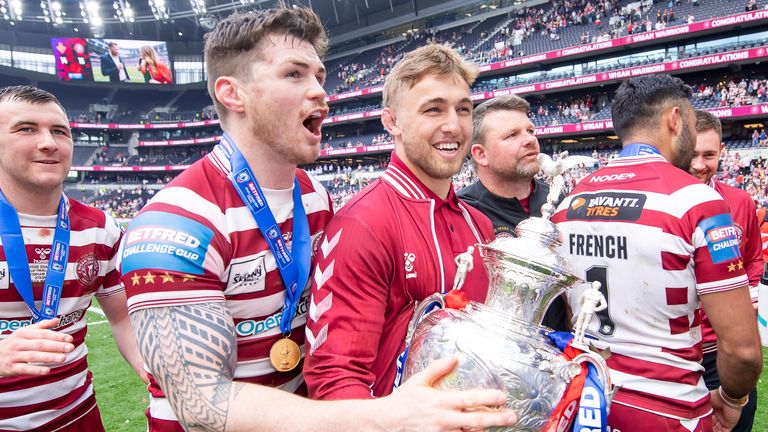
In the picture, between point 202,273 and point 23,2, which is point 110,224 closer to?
point 202,273

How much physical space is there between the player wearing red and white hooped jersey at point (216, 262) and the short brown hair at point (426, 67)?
0.52 meters

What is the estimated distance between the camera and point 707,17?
861 inches

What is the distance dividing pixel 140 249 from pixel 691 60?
25.6 m

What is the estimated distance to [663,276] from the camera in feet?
6.31

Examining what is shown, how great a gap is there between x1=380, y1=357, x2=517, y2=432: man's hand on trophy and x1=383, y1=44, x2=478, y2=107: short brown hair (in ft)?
3.17

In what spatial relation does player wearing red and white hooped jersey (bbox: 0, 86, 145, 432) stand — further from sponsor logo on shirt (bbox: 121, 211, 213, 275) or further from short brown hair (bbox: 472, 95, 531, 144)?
short brown hair (bbox: 472, 95, 531, 144)

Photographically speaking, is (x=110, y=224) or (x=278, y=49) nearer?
(x=278, y=49)

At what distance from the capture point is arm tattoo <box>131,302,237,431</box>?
111cm

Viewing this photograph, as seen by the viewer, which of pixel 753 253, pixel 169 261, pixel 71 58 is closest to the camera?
pixel 169 261

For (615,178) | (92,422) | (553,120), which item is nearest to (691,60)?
(553,120)

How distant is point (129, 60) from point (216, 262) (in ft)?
171

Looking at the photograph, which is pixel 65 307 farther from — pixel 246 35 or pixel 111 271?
pixel 246 35

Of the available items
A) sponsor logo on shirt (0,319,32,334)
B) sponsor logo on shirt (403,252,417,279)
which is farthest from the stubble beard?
sponsor logo on shirt (0,319,32,334)

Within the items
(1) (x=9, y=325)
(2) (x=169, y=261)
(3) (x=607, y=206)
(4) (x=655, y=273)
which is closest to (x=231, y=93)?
A: (2) (x=169, y=261)
